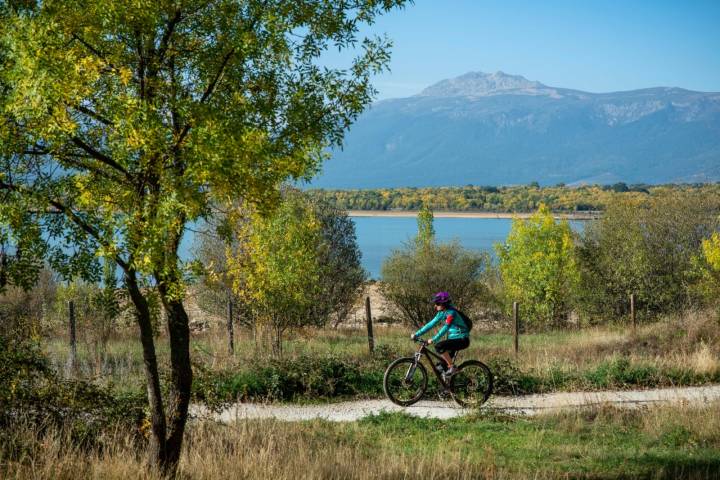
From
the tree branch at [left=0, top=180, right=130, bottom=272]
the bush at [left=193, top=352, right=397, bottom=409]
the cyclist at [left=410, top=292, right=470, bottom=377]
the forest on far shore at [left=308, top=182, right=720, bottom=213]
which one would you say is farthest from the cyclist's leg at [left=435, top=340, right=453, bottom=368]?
the forest on far shore at [left=308, top=182, right=720, bottom=213]

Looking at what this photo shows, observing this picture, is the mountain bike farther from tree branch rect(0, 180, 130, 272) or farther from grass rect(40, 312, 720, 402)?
tree branch rect(0, 180, 130, 272)

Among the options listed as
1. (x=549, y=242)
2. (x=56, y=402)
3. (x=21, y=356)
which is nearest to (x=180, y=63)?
(x=21, y=356)

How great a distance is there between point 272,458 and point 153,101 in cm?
377

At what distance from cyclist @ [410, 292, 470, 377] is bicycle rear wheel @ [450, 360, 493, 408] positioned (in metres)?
0.31

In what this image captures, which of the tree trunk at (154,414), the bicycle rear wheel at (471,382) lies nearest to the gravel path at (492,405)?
the bicycle rear wheel at (471,382)

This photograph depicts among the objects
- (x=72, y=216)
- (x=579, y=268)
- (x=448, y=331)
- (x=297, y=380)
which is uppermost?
(x=72, y=216)

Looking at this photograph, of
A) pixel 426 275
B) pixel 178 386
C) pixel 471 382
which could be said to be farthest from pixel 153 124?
pixel 426 275

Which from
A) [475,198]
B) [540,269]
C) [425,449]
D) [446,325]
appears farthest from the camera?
[475,198]

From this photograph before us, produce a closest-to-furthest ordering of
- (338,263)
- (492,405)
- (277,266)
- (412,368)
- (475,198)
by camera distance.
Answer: (492,405)
(412,368)
(277,266)
(338,263)
(475,198)

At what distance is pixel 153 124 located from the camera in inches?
271

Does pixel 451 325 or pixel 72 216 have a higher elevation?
pixel 72 216

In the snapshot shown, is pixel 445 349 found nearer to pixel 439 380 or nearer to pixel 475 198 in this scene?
pixel 439 380

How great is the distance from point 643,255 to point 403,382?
2120cm

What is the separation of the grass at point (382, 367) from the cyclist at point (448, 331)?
179cm
